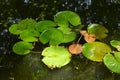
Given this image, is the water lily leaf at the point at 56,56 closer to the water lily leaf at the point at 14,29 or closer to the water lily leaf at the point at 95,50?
the water lily leaf at the point at 95,50

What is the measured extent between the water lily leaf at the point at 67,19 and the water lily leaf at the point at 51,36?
154 millimetres

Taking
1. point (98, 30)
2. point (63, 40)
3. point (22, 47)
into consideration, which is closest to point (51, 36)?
point (63, 40)

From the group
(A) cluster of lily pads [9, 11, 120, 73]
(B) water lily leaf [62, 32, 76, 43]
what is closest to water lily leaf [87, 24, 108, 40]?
(A) cluster of lily pads [9, 11, 120, 73]

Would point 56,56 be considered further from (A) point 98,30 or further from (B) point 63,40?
(A) point 98,30

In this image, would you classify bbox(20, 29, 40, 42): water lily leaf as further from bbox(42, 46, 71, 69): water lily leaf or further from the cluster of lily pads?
bbox(42, 46, 71, 69): water lily leaf

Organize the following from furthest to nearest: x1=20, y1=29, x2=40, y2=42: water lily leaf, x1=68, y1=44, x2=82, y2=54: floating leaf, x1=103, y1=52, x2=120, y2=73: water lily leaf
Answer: x1=20, y1=29, x2=40, y2=42: water lily leaf
x1=68, y1=44, x2=82, y2=54: floating leaf
x1=103, y1=52, x2=120, y2=73: water lily leaf

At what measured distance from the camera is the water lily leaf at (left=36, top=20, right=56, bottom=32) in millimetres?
1701

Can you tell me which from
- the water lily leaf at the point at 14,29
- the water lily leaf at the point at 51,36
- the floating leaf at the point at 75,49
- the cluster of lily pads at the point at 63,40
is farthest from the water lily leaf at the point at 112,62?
the water lily leaf at the point at 14,29

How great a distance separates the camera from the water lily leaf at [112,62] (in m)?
1.42

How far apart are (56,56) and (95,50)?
23 cm

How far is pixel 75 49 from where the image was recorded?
5.12 ft

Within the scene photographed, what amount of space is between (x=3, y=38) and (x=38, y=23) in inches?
10.4

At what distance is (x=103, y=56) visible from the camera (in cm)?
149

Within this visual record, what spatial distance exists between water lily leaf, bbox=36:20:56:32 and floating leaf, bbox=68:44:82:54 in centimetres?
24
